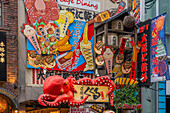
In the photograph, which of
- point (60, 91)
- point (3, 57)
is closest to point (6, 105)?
point (3, 57)

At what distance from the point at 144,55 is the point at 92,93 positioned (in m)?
5.11

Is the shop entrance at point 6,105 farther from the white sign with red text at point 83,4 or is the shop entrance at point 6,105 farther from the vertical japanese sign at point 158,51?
the vertical japanese sign at point 158,51

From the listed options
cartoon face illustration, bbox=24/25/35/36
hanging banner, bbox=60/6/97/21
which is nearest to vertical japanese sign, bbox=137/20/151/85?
hanging banner, bbox=60/6/97/21

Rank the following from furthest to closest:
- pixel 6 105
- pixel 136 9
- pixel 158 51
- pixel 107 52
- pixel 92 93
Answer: pixel 136 9
pixel 158 51
pixel 107 52
pixel 6 105
pixel 92 93

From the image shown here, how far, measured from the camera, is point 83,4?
57.6 feet

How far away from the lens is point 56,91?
1338 centimetres

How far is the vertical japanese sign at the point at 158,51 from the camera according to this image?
632 inches

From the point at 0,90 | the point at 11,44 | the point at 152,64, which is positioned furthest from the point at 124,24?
the point at 0,90

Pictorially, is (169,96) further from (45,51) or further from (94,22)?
(45,51)

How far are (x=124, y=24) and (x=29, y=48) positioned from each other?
228 inches

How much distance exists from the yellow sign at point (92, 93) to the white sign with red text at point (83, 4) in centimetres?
568

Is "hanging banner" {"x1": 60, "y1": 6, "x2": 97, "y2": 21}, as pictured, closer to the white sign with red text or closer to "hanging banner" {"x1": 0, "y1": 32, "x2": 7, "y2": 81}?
the white sign with red text

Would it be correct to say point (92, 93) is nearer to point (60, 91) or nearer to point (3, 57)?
point (60, 91)

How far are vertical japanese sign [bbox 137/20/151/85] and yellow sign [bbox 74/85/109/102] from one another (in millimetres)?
3799
